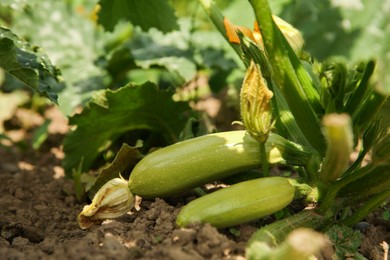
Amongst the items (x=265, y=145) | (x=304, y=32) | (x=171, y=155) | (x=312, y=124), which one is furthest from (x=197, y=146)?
(x=304, y=32)

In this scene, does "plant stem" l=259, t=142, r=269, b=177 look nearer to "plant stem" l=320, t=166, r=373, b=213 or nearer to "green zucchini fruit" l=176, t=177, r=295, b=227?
"green zucchini fruit" l=176, t=177, r=295, b=227

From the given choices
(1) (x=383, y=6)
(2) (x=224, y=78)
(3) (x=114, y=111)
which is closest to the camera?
(1) (x=383, y=6)

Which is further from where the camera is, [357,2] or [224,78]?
[224,78]

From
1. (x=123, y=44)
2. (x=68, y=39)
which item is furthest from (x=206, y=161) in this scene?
(x=68, y=39)

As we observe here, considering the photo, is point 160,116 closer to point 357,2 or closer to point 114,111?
point 114,111

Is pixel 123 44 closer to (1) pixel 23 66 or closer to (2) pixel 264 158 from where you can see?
(1) pixel 23 66

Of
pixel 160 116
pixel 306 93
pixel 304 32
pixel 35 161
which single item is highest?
pixel 304 32

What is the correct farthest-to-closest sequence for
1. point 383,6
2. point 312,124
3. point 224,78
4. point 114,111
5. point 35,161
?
point 224,78 < point 35,161 < point 114,111 < point 312,124 < point 383,6
